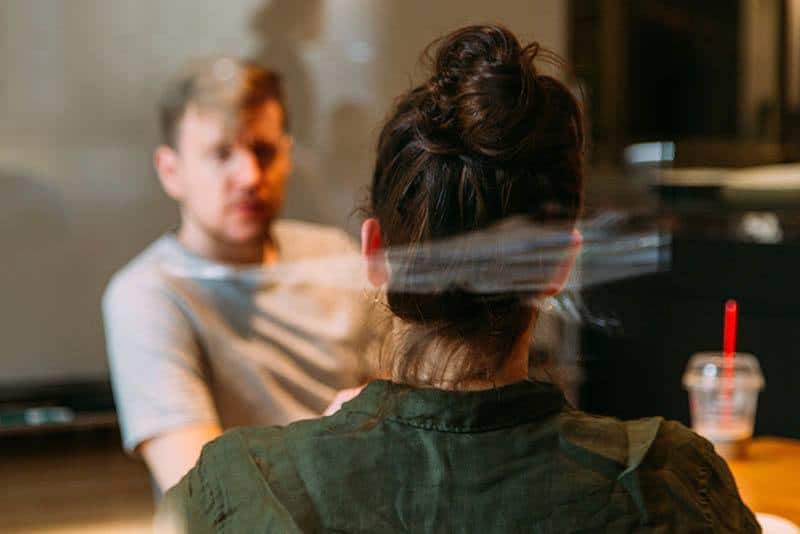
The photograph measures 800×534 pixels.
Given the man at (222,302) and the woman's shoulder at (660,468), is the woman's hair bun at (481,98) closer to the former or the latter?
the woman's shoulder at (660,468)

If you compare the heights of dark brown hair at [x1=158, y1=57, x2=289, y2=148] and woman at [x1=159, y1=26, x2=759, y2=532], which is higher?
dark brown hair at [x1=158, y1=57, x2=289, y2=148]

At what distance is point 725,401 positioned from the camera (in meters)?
1.58

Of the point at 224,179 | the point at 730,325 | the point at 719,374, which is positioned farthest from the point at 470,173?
the point at 730,325

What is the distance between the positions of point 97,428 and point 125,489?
196 millimetres

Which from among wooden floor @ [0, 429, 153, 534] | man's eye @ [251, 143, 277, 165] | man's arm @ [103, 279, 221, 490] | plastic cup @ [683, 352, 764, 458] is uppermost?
man's eye @ [251, 143, 277, 165]

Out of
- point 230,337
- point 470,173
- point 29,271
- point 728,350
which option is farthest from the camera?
point 728,350

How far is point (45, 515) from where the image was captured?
61.8 inches

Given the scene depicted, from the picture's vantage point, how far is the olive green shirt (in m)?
0.85

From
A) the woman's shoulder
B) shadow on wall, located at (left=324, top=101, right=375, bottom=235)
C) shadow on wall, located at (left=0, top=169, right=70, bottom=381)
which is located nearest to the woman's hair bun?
the woman's shoulder

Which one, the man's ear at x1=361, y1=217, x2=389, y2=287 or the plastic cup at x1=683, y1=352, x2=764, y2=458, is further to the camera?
the plastic cup at x1=683, y1=352, x2=764, y2=458

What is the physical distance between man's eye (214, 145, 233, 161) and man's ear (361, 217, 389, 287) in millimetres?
586

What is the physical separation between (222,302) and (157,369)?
0.54 ft

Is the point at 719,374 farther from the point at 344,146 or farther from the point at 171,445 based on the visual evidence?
the point at 344,146

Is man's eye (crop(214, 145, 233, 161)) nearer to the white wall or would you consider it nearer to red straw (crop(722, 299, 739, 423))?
the white wall
